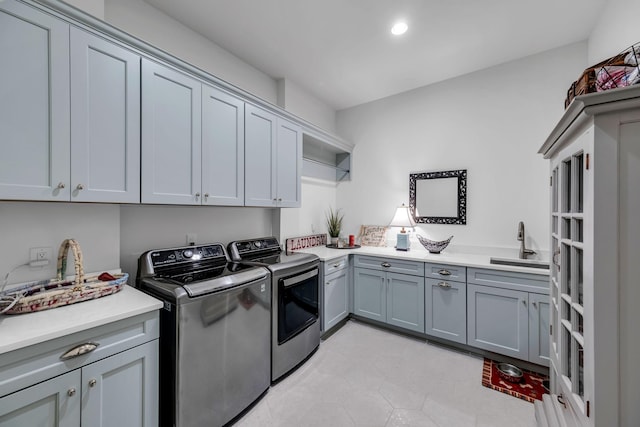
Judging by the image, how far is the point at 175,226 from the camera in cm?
216

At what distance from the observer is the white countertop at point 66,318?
97 cm

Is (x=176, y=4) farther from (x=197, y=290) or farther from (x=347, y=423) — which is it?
(x=347, y=423)

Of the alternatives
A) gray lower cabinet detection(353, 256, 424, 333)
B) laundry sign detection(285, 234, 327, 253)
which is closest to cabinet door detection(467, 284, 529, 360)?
gray lower cabinet detection(353, 256, 424, 333)

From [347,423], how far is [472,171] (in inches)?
110

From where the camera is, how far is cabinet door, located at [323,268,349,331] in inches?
110

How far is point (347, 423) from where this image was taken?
1724 millimetres

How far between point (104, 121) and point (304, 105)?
241 centimetres

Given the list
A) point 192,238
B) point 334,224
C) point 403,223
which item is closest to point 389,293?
point 403,223

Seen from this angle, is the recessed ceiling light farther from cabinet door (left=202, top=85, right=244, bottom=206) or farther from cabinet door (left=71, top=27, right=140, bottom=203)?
cabinet door (left=71, top=27, right=140, bottom=203)

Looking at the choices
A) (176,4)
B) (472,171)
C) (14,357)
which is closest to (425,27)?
(472,171)

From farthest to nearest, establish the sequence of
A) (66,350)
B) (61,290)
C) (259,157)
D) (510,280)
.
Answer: (259,157)
(510,280)
(61,290)
(66,350)

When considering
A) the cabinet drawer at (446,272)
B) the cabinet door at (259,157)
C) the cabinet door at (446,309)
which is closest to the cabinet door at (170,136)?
the cabinet door at (259,157)

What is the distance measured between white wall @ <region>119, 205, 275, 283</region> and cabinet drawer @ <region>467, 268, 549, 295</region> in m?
2.28

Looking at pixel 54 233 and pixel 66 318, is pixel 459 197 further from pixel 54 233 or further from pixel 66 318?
pixel 54 233
